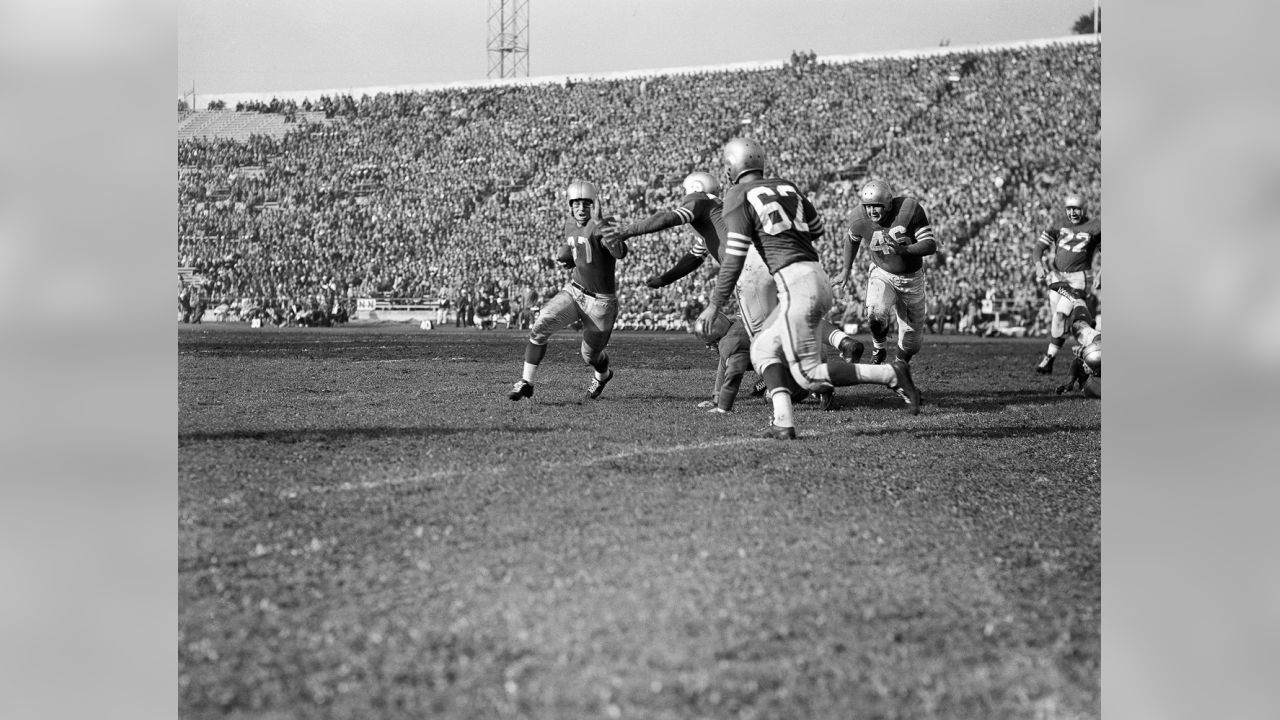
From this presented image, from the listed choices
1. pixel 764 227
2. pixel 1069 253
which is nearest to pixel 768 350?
pixel 764 227

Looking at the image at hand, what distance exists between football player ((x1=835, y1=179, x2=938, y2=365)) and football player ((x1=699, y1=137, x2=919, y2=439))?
273cm

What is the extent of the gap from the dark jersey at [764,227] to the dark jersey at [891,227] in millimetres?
3306

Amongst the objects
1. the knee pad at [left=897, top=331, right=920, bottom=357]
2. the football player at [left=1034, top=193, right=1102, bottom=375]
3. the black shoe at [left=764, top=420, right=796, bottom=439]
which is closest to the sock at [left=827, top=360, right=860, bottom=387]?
the black shoe at [left=764, top=420, right=796, bottom=439]

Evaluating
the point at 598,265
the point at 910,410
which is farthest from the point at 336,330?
the point at 910,410

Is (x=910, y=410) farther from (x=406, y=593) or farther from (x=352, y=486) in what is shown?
(x=406, y=593)

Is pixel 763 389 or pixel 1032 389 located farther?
pixel 1032 389

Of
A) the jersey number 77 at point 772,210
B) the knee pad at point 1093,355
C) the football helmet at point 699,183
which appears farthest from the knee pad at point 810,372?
the knee pad at point 1093,355

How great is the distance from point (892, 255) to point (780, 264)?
3.70m

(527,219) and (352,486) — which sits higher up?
(527,219)

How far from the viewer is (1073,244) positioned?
523 inches

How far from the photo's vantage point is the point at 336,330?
2466cm

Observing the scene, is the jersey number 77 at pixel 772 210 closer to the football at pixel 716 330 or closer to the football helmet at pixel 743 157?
the football helmet at pixel 743 157

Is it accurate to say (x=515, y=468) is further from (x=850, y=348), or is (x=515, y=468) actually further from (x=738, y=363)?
(x=850, y=348)
